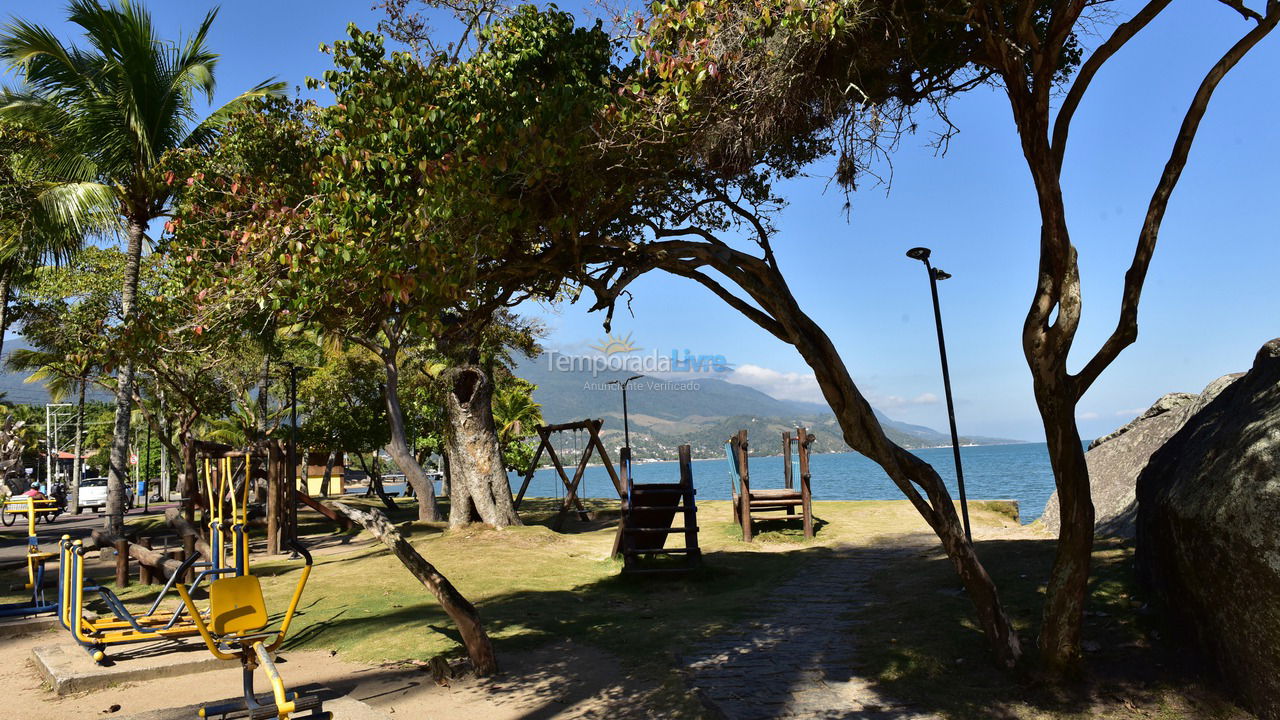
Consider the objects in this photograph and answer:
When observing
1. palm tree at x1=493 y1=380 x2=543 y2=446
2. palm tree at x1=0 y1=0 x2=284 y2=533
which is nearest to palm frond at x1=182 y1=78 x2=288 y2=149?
palm tree at x1=0 y1=0 x2=284 y2=533

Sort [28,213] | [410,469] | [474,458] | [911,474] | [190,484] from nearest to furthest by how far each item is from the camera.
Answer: [911,474] < [28,213] < [190,484] < [474,458] < [410,469]

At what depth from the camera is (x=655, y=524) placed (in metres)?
14.9

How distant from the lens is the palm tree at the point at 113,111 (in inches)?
618

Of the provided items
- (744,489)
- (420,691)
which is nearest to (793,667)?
(420,691)

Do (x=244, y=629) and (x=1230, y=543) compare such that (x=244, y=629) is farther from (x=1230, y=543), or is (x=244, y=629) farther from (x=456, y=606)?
(x=1230, y=543)

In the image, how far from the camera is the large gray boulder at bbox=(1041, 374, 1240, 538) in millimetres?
11789

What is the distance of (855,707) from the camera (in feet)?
21.0

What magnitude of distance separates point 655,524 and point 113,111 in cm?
1406

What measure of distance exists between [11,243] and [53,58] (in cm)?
505

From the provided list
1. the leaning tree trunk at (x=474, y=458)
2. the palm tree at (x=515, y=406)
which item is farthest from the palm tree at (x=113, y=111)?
the palm tree at (x=515, y=406)

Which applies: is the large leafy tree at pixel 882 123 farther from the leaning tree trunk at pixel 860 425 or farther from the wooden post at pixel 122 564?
the wooden post at pixel 122 564

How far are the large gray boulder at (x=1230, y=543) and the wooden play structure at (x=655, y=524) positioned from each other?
7400mm

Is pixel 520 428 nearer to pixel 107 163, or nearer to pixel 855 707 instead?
pixel 107 163

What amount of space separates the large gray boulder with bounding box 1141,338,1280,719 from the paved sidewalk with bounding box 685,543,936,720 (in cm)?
216
